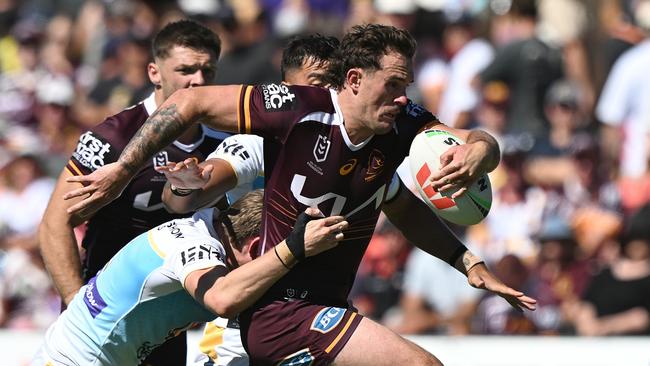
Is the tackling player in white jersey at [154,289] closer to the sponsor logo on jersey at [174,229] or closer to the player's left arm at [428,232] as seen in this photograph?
the sponsor logo on jersey at [174,229]

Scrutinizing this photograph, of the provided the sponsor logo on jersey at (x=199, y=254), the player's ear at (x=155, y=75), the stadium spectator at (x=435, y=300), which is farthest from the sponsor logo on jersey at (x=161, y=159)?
the stadium spectator at (x=435, y=300)

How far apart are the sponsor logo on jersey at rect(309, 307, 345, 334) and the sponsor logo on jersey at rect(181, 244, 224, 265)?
513mm

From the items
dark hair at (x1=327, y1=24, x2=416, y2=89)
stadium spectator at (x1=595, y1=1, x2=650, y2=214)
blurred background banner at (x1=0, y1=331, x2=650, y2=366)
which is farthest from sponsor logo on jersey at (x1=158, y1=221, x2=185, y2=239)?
stadium spectator at (x1=595, y1=1, x2=650, y2=214)

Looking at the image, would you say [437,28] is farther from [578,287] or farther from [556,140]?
[578,287]

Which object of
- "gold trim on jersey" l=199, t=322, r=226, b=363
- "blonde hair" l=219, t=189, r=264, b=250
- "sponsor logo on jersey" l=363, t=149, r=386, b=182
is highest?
"sponsor logo on jersey" l=363, t=149, r=386, b=182

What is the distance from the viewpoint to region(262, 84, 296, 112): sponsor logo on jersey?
5.67m

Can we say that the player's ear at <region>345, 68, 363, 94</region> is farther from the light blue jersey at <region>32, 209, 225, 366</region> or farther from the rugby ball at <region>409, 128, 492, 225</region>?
the light blue jersey at <region>32, 209, 225, 366</region>

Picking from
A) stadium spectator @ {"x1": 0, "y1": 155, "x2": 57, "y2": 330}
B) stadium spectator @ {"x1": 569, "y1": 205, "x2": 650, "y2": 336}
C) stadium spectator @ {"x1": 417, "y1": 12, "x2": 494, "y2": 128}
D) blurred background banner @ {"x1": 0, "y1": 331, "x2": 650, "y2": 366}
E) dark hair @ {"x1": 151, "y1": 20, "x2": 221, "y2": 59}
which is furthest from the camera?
stadium spectator @ {"x1": 417, "y1": 12, "x2": 494, "y2": 128}

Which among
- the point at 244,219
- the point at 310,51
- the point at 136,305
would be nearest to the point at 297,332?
the point at 244,219

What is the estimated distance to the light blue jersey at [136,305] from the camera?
5852 millimetres

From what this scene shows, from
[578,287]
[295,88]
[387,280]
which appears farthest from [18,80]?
[295,88]

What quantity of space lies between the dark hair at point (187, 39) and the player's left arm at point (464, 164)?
7.28ft

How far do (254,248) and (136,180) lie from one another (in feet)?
4.10

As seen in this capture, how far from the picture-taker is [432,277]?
10.9 meters
